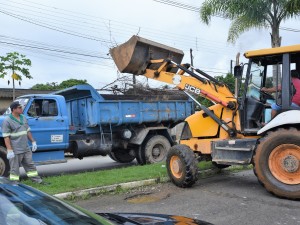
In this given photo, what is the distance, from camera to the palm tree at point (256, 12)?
15.0 metres

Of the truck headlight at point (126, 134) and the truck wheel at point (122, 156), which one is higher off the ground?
the truck headlight at point (126, 134)

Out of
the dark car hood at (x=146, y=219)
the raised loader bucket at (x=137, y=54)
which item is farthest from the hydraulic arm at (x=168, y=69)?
the dark car hood at (x=146, y=219)

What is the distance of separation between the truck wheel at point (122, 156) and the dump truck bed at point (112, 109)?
1.49 metres

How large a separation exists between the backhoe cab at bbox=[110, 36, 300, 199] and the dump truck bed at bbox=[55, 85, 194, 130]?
7.12 ft

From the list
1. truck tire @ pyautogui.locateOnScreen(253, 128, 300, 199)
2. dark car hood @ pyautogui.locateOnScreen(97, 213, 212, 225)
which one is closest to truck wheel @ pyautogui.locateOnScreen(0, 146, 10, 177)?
truck tire @ pyautogui.locateOnScreen(253, 128, 300, 199)

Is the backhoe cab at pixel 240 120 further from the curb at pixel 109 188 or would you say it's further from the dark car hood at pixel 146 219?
the dark car hood at pixel 146 219

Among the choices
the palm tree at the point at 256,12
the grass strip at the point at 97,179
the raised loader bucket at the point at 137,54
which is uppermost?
the palm tree at the point at 256,12

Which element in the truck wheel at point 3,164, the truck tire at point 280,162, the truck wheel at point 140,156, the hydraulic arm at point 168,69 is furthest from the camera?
the truck wheel at point 140,156

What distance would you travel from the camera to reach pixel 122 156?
1359 centimetres

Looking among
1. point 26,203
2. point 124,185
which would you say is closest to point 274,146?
point 124,185

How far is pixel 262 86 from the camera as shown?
26.1 ft

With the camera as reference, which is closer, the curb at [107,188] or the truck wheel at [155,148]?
the curb at [107,188]

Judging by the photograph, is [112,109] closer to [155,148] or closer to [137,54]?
A: [155,148]

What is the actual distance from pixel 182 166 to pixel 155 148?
471cm
